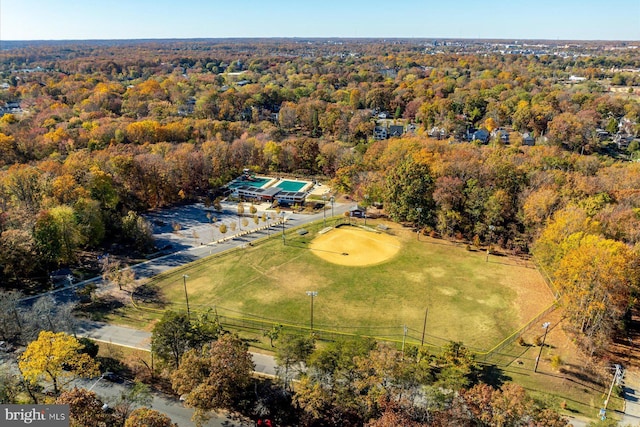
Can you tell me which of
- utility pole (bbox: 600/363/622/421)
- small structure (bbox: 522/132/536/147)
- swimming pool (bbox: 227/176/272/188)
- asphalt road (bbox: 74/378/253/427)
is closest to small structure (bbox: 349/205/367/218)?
swimming pool (bbox: 227/176/272/188)

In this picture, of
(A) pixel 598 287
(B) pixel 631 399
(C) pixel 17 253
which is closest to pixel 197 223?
(C) pixel 17 253

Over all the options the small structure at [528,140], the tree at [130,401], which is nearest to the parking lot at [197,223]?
the tree at [130,401]

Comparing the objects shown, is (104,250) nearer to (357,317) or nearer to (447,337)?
(357,317)

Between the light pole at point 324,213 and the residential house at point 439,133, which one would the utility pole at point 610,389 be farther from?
the residential house at point 439,133

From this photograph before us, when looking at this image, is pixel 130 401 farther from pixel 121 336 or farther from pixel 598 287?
pixel 598 287

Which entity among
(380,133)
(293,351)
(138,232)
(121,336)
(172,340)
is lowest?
(121,336)

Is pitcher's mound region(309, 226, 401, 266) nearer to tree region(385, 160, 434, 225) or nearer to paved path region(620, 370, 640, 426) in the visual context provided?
tree region(385, 160, 434, 225)

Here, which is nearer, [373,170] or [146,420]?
[146,420]
